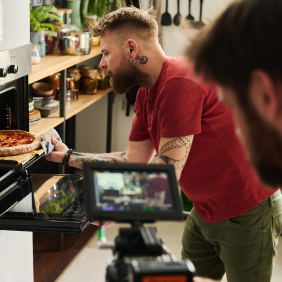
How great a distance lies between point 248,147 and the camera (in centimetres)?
66

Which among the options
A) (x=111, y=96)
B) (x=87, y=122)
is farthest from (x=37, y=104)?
(x=87, y=122)

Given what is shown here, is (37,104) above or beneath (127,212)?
beneath

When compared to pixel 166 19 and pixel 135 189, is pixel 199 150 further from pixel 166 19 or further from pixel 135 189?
pixel 166 19

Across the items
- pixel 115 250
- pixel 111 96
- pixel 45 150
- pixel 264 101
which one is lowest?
pixel 111 96

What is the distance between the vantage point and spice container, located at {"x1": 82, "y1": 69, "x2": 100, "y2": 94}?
318 cm

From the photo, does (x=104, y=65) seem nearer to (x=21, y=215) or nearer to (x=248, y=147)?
(x=21, y=215)

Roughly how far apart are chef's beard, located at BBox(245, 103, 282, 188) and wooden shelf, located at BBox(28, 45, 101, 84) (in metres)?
1.53

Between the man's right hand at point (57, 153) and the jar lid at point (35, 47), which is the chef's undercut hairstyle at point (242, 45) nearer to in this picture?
the man's right hand at point (57, 153)

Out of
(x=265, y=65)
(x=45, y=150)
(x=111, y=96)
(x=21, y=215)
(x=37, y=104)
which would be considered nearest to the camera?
(x=265, y=65)

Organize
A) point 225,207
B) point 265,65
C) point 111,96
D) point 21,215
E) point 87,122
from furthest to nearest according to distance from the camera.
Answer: point 87,122 < point 111,96 < point 225,207 < point 21,215 < point 265,65

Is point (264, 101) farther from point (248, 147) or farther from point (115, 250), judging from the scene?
point (115, 250)

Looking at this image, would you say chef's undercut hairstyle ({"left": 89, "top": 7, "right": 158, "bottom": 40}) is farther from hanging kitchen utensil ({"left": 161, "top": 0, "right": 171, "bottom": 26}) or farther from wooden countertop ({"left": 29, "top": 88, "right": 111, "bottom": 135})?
hanging kitchen utensil ({"left": 161, "top": 0, "right": 171, "bottom": 26})

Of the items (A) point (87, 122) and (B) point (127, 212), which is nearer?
(B) point (127, 212)

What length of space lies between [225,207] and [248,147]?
86cm
